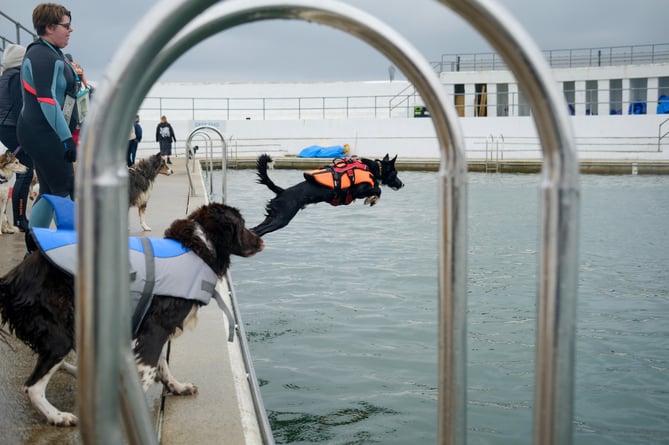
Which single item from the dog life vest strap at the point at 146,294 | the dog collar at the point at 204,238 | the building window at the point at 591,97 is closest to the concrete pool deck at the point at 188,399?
the dog life vest strap at the point at 146,294

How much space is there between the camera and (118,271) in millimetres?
1125

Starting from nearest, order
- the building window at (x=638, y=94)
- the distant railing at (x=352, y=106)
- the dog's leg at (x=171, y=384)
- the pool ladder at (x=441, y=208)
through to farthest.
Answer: the pool ladder at (x=441, y=208) → the dog's leg at (x=171, y=384) → the building window at (x=638, y=94) → the distant railing at (x=352, y=106)

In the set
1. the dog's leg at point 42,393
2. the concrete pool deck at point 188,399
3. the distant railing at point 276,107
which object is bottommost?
the concrete pool deck at point 188,399

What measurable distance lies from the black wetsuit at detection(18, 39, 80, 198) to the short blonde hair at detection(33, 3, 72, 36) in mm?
101

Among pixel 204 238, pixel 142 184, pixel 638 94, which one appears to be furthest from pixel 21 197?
pixel 638 94

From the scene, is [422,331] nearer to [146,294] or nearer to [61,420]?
[146,294]

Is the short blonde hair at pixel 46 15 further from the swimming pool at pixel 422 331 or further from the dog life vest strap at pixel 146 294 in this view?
the swimming pool at pixel 422 331

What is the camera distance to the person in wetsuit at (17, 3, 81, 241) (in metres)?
4.86

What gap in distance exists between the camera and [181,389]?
357cm

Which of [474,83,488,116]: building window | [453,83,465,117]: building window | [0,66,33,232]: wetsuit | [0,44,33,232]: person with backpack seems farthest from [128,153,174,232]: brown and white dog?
[474,83,488,116]: building window

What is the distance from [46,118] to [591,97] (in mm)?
38511

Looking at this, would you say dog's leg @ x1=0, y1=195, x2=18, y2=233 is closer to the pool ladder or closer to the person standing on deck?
the person standing on deck

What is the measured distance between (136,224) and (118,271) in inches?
325

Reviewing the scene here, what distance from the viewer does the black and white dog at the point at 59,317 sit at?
312cm
